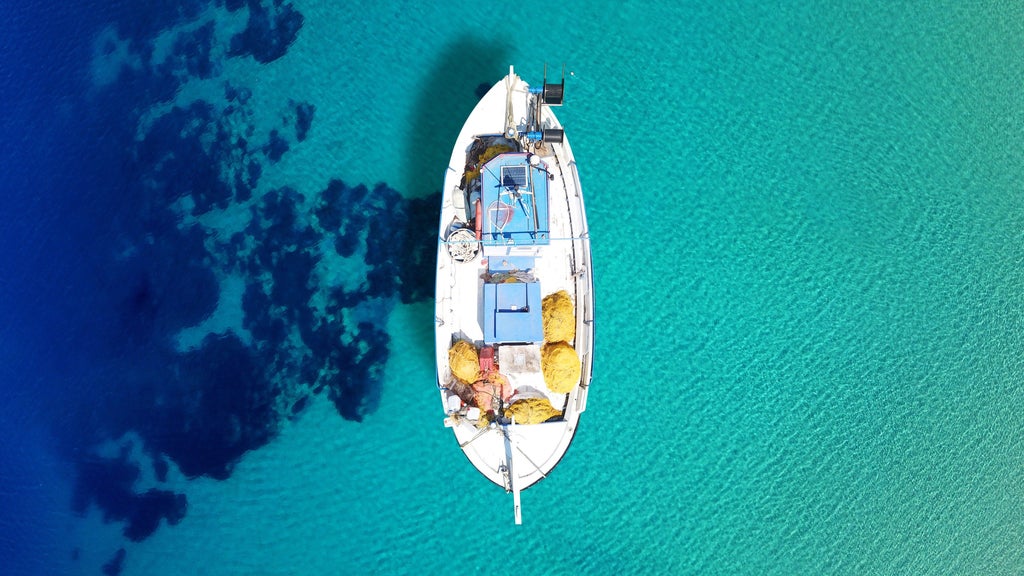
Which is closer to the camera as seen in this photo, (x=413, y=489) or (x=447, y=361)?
(x=447, y=361)

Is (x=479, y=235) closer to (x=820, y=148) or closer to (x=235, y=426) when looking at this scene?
(x=235, y=426)

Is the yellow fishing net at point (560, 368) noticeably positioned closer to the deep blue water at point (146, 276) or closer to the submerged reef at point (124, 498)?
the deep blue water at point (146, 276)

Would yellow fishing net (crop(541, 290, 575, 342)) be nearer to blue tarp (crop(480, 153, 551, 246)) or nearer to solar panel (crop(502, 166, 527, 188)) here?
blue tarp (crop(480, 153, 551, 246))

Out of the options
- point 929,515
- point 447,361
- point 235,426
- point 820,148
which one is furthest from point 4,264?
point 929,515

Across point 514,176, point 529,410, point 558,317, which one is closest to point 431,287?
point 558,317

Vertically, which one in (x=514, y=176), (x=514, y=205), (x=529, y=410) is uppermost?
(x=514, y=176)

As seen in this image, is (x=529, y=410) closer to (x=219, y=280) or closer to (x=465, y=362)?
(x=465, y=362)
